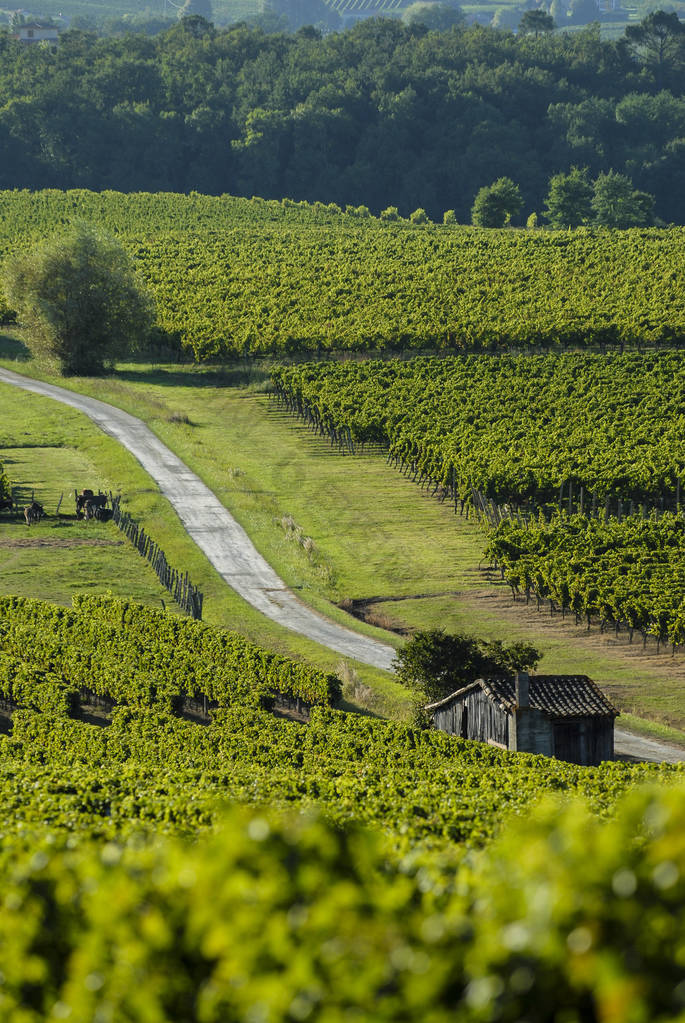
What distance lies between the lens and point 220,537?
6875 cm

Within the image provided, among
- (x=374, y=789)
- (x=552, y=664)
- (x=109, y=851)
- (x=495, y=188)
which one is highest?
(x=495, y=188)

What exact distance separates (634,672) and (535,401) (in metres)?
46.7

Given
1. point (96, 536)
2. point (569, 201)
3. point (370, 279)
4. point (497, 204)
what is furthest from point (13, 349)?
point (569, 201)

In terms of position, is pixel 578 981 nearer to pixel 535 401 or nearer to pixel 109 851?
pixel 109 851

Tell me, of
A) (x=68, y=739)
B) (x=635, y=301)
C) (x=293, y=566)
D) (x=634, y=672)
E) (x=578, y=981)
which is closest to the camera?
(x=578, y=981)

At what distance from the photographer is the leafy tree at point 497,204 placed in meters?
182

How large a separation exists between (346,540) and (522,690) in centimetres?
3071

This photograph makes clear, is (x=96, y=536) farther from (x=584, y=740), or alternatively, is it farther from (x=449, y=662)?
(x=584, y=740)

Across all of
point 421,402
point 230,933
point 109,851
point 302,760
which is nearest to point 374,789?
point 302,760

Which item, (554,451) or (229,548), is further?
(554,451)

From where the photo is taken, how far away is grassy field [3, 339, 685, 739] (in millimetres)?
51531

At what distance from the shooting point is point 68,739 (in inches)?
1455

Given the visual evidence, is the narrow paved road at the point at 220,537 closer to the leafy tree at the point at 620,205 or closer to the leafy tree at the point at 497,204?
the leafy tree at the point at 497,204

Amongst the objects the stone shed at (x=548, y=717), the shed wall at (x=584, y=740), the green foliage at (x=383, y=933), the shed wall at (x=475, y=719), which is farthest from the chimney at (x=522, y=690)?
the green foliage at (x=383, y=933)
